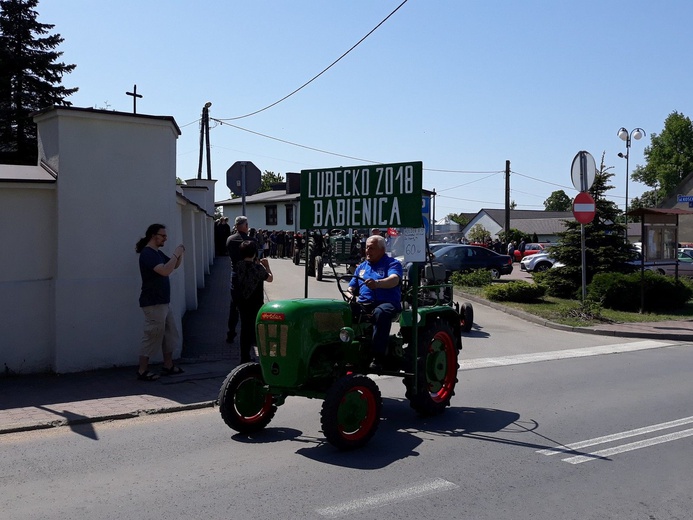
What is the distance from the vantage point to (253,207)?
58844 mm

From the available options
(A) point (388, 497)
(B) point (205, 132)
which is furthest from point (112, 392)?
(B) point (205, 132)

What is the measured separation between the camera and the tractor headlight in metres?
6.63

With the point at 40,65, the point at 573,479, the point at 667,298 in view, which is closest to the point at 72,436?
the point at 573,479

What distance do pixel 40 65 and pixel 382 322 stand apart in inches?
1550

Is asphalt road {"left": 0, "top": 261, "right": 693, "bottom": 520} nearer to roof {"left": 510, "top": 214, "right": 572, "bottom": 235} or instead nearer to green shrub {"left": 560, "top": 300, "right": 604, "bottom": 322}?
green shrub {"left": 560, "top": 300, "right": 604, "bottom": 322}

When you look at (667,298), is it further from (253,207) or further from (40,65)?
(253,207)

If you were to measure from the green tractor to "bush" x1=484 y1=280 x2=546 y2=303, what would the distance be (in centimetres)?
1135

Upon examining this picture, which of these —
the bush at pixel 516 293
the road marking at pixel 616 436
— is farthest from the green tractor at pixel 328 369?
the bush at pixel 516 293

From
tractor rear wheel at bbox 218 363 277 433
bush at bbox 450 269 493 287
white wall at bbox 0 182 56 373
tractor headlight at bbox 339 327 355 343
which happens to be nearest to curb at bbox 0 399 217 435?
tractor rear wheel at bbox 218 363 277 433

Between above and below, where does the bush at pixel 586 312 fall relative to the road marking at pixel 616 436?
above

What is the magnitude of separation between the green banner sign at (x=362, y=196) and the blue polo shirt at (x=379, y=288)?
0.53 meters

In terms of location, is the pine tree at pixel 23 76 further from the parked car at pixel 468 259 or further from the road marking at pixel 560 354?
the road marking at pixel 560 354

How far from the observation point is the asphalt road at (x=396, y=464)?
5.10m

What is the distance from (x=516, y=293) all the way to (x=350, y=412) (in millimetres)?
13088
